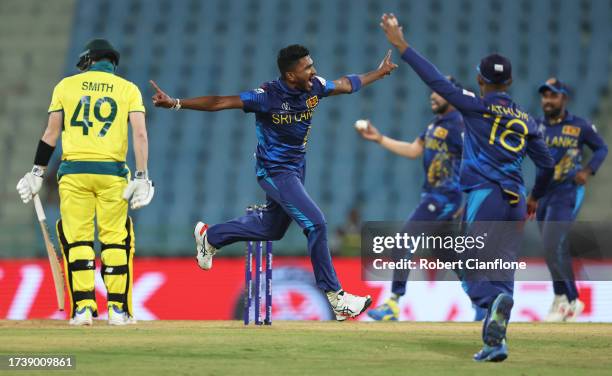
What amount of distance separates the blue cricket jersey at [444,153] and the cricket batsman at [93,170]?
3.39 metres

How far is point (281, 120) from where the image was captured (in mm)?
8125

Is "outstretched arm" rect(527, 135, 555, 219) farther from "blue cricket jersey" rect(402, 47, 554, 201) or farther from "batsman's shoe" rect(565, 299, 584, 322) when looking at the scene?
"batsman's shoe" rect(565, 299, 584, 322)

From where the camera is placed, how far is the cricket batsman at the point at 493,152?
24.2ft

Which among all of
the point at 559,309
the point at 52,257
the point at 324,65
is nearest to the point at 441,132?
the point at 559,309

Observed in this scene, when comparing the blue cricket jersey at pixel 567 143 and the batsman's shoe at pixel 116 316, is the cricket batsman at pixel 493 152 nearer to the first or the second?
the batsman's shoe at pixel 116 316

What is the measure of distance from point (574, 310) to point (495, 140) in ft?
13.0

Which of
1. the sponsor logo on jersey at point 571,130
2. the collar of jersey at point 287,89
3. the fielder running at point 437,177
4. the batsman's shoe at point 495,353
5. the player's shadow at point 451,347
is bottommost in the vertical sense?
the player's shadow at point 451,347

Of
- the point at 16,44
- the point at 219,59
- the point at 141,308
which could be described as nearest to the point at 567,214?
the point at 141,308

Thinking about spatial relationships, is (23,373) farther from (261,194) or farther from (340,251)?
(261,194)

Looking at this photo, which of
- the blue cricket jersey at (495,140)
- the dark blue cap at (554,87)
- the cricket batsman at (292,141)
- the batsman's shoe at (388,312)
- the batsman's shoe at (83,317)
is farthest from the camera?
the dark blue cap at (554,87)

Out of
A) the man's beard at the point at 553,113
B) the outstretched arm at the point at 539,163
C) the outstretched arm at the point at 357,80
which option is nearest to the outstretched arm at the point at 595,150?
the man's beard at the point at 553,113

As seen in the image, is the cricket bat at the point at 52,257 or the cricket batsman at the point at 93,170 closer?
the cricket batsman at the point at 93,170

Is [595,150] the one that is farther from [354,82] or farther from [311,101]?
[311,101]

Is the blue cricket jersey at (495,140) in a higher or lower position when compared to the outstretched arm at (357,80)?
lower
